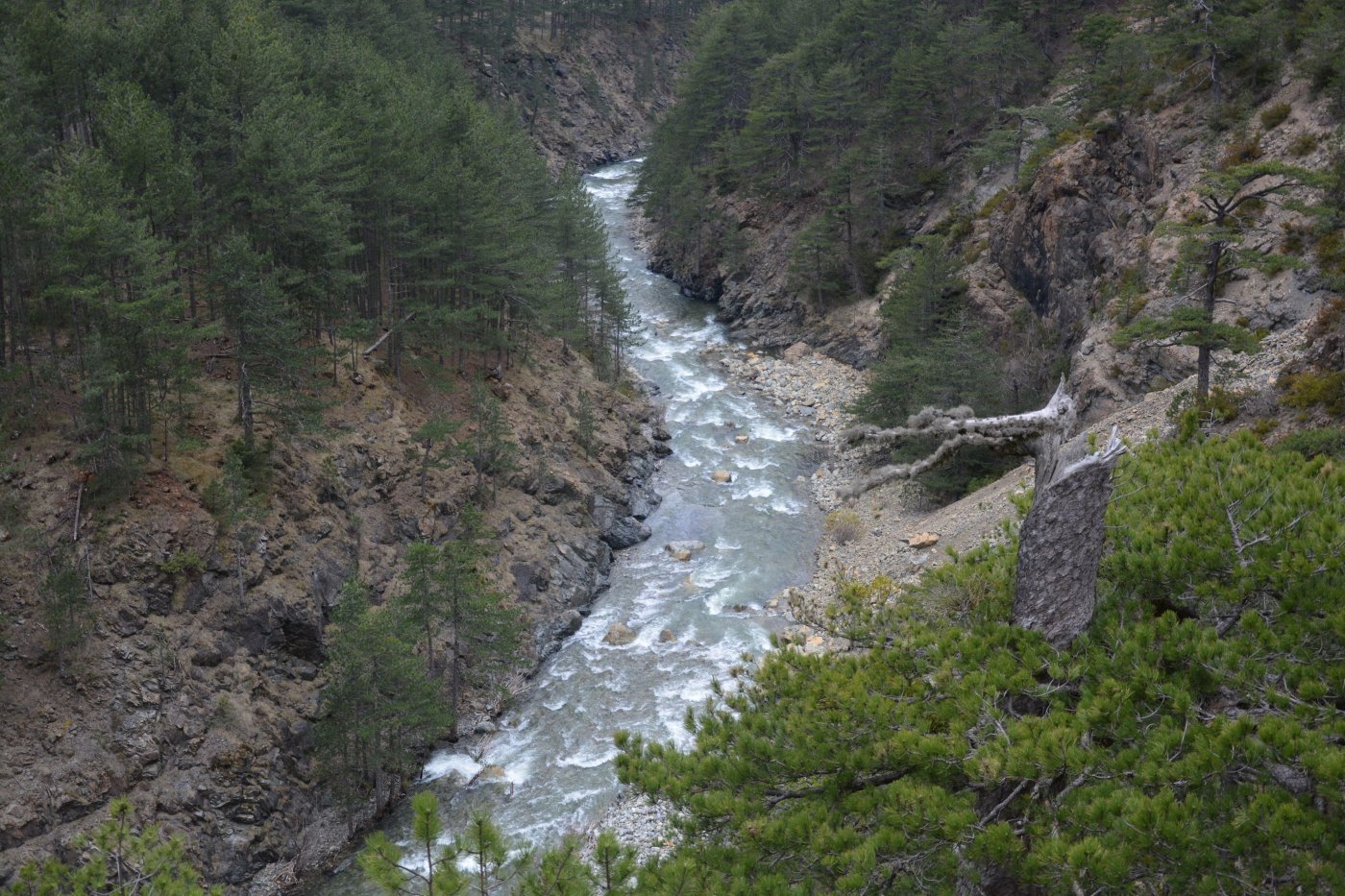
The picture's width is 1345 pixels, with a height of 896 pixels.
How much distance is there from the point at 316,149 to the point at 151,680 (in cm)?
1532

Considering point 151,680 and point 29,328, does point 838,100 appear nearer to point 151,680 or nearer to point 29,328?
point 29,328

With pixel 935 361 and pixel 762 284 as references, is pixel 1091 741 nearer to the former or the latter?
pixel 935 361

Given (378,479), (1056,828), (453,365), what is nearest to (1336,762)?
(1056,828)

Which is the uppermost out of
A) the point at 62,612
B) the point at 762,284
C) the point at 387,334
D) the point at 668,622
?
the point at 387,334

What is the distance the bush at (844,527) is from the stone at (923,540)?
125 inches

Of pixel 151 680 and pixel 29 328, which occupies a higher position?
pixel 29 328

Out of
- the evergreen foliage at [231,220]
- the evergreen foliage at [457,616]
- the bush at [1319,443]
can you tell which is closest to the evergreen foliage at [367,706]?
the evergreen foliage at [457,616]

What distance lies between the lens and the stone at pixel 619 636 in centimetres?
2625

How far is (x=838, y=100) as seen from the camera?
2141 inches

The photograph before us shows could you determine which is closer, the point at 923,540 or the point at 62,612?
the point at 62,612

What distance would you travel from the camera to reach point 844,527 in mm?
30734

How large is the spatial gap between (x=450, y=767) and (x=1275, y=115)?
1280 inches

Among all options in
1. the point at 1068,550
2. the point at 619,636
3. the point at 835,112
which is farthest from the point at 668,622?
the point at 835,112

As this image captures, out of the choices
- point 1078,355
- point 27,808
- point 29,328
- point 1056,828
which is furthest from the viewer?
point 1078,355
